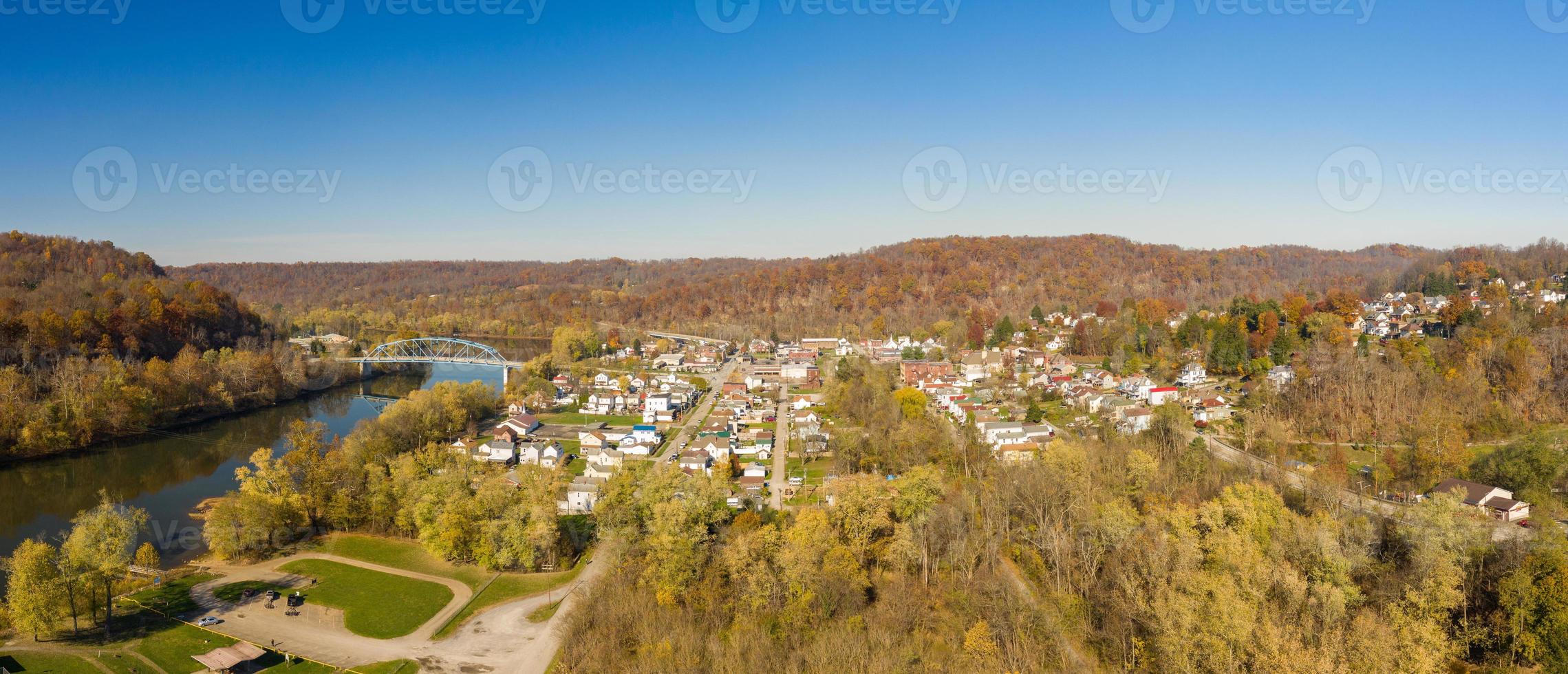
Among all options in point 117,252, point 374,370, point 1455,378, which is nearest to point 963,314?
point 1455,378

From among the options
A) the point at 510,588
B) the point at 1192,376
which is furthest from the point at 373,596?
the point at 1192,376

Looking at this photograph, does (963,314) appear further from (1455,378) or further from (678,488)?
(678,488)

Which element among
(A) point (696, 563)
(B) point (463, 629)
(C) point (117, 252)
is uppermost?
(C) point (117, 252)

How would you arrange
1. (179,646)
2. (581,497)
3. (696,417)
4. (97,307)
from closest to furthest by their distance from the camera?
(179,646) < (581,497) < (696,417) < (97,307)

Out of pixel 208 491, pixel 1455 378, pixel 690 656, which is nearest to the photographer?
pixel 690 656

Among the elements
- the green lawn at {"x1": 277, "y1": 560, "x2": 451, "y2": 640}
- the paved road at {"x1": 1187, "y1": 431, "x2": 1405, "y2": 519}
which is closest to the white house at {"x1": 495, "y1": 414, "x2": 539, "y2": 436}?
the green lawn at {"x1": 277, "y1": 560, "x2": 451, "y2": 640}

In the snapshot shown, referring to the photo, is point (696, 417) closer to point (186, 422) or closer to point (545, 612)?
point (545, 612)
